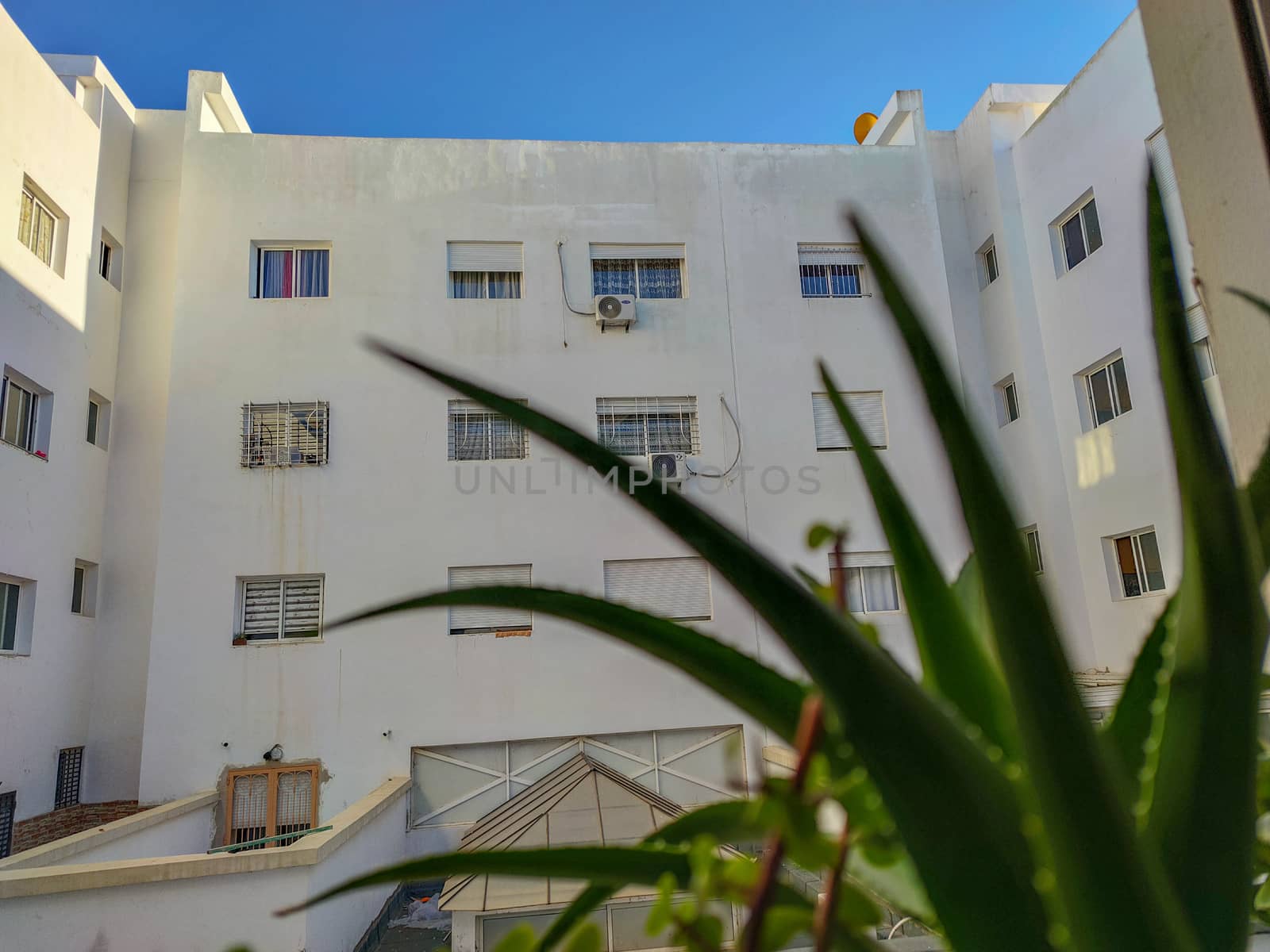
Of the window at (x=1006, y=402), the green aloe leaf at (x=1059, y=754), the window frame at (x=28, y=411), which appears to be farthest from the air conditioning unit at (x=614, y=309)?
the green aloe leaf at (x=1059, y=754)

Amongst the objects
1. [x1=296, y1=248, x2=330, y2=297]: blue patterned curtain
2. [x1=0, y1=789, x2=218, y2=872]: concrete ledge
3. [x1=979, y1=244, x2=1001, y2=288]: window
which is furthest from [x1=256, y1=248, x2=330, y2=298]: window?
[x1=979, y1=244, x2=1001, y2=288]: window

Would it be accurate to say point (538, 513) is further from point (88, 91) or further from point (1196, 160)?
point (1196, 160)

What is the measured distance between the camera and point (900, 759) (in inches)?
13.4

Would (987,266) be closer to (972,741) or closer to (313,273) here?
(313,273)

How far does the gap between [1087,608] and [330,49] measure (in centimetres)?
962

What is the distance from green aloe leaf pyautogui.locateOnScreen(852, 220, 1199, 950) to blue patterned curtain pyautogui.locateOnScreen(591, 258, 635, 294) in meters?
10.3

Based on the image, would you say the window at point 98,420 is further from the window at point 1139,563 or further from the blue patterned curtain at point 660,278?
the window at point 1139,563

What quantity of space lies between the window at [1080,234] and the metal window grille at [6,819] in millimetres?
11461

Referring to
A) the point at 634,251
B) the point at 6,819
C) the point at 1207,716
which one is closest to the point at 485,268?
the point at 634,251

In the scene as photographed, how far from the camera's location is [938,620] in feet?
1.58

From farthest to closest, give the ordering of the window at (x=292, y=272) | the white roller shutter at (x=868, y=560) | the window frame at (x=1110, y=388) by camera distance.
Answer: the window at (x=292, y=272) → the white roller shutter at (x=868, y=560) → the window frame at (x=1110, y=388)

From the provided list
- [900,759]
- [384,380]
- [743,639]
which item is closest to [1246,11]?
[900,759]

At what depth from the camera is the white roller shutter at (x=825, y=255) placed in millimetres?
10781

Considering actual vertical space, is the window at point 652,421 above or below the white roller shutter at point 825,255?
below
